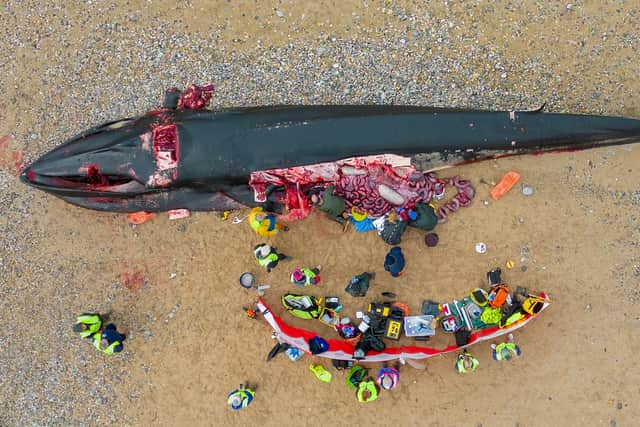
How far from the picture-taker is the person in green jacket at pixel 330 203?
5289mm

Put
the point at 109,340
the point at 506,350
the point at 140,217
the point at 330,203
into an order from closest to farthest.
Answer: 1. the point at 330,203
2. the point at 506,350
3. the point at 109,340
4. the point at 140,217

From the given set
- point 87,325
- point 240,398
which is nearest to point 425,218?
point 240,398

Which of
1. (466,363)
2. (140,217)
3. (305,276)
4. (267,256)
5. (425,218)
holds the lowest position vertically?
(466,363)

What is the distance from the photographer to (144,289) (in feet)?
19.4

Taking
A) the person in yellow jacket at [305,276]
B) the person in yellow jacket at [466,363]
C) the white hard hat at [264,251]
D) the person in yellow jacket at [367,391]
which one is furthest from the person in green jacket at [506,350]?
the white hard hat at [264,251]

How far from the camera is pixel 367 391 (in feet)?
18.2

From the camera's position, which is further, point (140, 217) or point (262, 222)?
point (140, 217)

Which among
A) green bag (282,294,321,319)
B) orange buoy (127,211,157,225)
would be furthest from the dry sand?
green bag (282,294,321,319)

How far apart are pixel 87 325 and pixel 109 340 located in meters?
0.36

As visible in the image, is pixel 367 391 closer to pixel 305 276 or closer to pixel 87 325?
pixel 305 276

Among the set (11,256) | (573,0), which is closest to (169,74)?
(11,256)

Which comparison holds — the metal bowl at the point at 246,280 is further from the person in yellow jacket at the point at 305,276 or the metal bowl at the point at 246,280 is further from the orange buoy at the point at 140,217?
the orange buoy at the point at 140,217

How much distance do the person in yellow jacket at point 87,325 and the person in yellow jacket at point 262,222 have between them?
7.75ft

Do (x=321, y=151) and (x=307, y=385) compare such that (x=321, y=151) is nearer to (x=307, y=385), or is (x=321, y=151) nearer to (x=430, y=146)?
(x=430, y=146)
